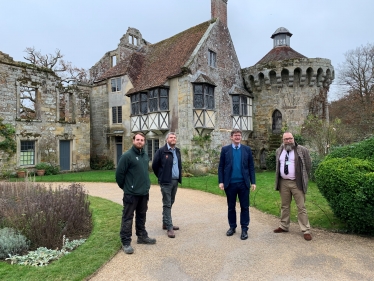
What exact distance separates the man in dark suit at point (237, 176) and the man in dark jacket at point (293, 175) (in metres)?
0.63

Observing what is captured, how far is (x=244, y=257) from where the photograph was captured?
404 centimetres

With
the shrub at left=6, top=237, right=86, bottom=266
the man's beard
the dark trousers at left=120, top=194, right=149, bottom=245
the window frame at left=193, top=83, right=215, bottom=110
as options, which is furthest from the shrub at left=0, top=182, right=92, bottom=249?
the window frame at left=193, top=83, right=215, bottom=110

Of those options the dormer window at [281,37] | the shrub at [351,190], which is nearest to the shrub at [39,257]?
the shrub at [351,190]

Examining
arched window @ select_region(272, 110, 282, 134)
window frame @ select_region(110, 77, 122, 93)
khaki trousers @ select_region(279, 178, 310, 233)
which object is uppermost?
window frame @ select_region(110, 77, 122, 93)

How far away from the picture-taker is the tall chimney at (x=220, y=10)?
18547 mm

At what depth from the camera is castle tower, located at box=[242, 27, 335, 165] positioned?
61.3 ft

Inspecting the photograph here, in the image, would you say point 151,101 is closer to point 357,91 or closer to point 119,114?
point 119,114

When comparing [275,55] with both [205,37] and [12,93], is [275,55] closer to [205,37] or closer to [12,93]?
[205,37]

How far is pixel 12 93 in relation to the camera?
15.9 meters

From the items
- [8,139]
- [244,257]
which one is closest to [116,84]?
[8,139]

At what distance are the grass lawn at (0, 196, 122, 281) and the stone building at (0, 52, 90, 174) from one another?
529 inches

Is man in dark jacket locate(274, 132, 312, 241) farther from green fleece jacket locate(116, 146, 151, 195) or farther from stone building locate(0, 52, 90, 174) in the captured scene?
stone building locate(0, 52, 90, 174)

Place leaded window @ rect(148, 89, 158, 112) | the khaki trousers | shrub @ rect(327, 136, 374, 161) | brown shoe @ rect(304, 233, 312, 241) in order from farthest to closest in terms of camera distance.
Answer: leaded window @ rect(148, 89, 158, 112), shrub @ rect(327, 136, 374, 161), the khaki trousers, brown shoe @ rect(304, 233, 312, 241)

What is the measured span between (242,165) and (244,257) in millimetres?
1580
